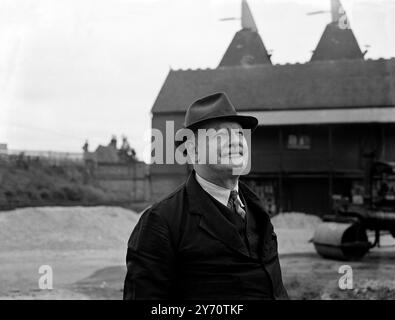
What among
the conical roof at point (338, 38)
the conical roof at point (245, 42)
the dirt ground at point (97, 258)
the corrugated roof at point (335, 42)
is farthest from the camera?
the dirt ground at point (97, 258)

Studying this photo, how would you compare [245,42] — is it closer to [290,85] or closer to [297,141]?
[290,85]

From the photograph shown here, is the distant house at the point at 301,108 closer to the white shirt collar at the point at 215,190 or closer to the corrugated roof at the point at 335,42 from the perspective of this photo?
the corrugated roof at the point at 335,42

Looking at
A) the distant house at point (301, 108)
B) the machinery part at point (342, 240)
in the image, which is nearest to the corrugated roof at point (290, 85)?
the distant house at point (301, 108)

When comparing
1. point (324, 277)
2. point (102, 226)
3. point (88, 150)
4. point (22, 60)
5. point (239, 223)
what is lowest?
point (324, 277)

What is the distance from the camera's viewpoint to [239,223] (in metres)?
1.10

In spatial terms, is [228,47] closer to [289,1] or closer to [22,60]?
[289,1]

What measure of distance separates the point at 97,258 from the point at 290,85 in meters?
2.98

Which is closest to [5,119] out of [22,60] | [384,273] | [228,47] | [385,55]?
[22,60]

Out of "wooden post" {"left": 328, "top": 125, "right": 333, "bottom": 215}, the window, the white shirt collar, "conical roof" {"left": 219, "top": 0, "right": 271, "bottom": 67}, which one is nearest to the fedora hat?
the white shirt collar

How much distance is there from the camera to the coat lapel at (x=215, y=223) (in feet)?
3.44

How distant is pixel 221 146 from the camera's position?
1051mm

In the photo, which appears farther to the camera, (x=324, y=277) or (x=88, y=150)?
(x=324, y=277)

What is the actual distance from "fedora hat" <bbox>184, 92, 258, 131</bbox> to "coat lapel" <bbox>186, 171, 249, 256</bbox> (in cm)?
15
